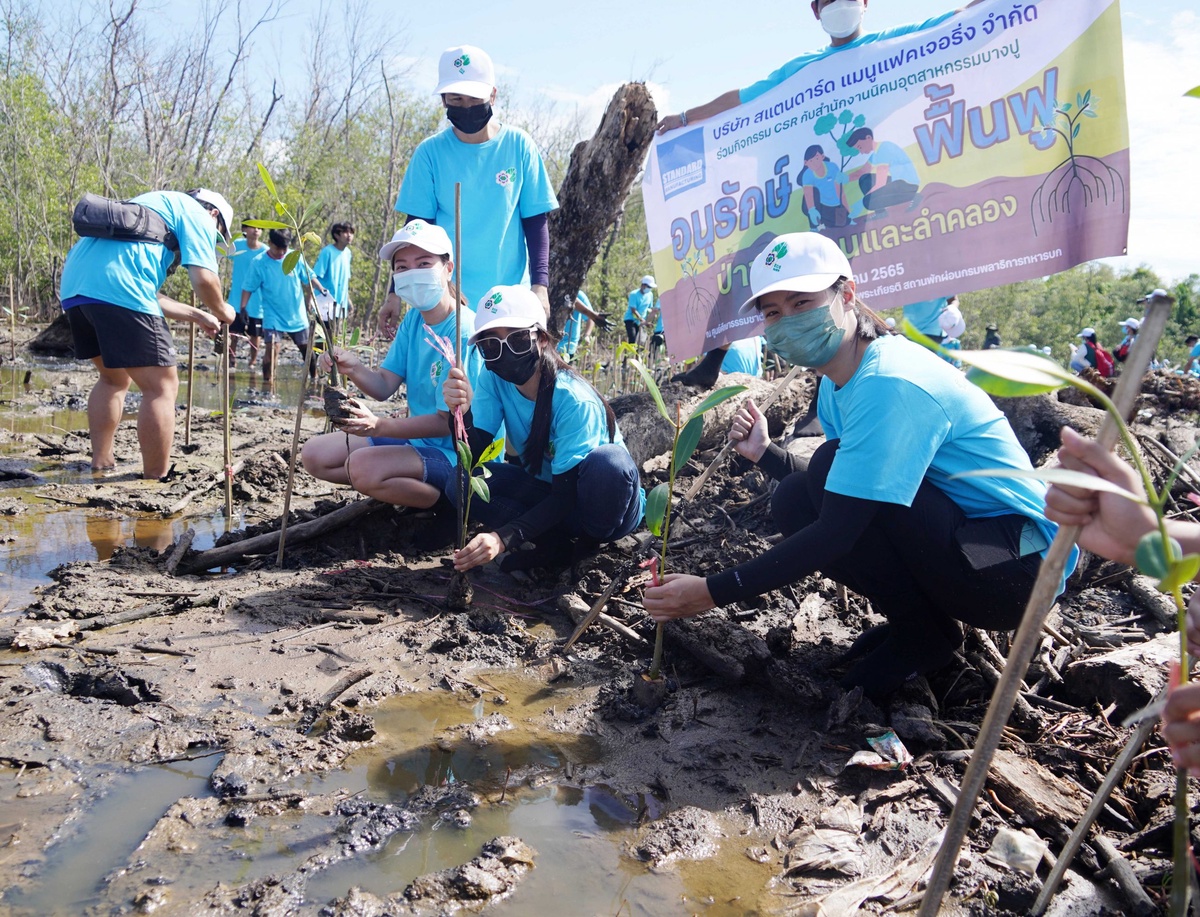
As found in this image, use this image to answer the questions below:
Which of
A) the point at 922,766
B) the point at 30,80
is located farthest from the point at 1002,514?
the point at 30,80

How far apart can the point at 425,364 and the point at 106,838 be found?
2.35 m

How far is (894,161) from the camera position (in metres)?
3.69

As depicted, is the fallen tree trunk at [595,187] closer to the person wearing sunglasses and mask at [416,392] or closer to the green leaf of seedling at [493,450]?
the person wearing sunglasses and mask at [416,392]

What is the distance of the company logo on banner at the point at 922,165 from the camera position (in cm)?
328

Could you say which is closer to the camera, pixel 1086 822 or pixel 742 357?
pixel 1086 822

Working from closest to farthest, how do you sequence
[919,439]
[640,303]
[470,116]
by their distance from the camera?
[919,439] < [470,116] < [640,303]

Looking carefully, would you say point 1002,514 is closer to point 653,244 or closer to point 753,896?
point 753,896

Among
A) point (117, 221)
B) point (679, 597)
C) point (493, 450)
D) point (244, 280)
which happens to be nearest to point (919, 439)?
point (679, 597)

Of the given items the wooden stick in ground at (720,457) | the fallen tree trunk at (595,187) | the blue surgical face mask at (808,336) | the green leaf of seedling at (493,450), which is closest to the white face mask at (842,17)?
the fallen tree trunk at (595,187)

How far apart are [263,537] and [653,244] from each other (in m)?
2.35

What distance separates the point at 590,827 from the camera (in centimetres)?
203

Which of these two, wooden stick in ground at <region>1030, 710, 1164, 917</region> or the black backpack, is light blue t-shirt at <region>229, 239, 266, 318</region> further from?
wooden stick in ground at <region>1030, 710, 1164, 917</region>

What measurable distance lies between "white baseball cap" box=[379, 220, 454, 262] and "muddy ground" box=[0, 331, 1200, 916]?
4.17 ft

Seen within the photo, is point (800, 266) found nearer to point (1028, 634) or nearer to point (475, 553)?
point (1028, 634)
